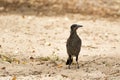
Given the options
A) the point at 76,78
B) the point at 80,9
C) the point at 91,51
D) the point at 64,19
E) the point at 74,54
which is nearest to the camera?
the point at 76,78

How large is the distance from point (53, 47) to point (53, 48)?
0.16m

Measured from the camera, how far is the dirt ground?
1120 cm

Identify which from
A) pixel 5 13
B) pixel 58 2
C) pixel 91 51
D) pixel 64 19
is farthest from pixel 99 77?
pixel 58 2

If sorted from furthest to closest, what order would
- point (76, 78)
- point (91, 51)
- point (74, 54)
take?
point (91, 51)
point (74, 54)
point (76, 78)

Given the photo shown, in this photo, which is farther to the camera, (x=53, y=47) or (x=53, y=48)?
(x=53, y=47)

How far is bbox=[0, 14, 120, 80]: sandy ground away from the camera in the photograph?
1117 centimetres

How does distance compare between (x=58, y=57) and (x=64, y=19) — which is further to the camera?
(x=64, y=19)

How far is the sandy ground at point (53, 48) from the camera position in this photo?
1117 cm

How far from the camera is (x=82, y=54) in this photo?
559 inches

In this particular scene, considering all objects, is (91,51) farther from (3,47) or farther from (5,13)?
(5,13)

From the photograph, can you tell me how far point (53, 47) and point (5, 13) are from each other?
272 inches

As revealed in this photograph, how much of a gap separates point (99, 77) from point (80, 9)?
1254cm

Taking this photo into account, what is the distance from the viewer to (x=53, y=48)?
1522 centimetres

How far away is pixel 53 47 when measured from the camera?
15375 mm
